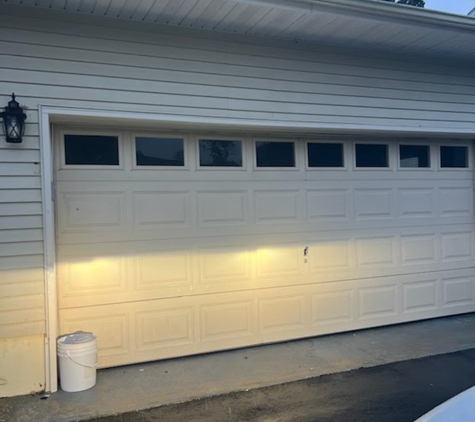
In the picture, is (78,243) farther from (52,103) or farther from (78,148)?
(52,103)

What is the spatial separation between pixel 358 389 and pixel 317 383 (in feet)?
1.19

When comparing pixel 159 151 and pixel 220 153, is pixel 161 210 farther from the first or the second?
pixel 220 153

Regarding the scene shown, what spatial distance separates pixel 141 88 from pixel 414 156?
3.69 metres

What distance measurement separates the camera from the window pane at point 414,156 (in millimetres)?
5563

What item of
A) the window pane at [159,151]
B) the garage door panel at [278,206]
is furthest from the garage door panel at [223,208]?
the window pane at [159,151]

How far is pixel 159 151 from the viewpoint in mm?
4520

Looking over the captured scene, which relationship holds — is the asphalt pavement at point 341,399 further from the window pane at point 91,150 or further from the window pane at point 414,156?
the window pane at point 414,156

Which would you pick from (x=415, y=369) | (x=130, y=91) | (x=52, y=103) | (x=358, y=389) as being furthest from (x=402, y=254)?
(x=52, y=103)

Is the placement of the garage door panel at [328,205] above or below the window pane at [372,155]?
below

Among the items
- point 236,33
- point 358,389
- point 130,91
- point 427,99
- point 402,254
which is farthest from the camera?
point 402,254

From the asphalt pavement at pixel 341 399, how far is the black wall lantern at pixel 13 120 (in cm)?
245

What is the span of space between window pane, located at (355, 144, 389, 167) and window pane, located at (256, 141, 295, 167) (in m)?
0.93

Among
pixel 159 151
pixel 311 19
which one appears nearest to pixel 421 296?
pixel 311 19

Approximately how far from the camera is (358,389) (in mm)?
3719
